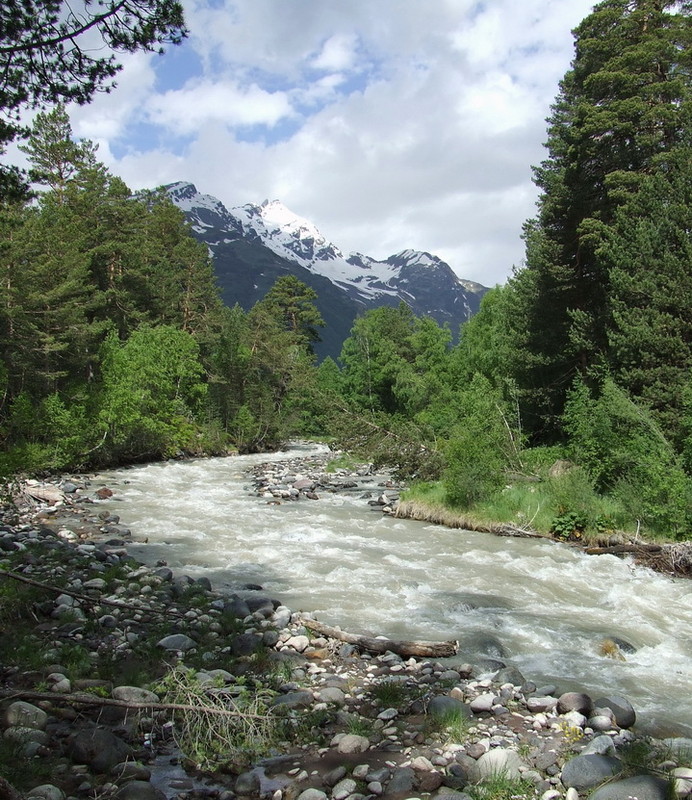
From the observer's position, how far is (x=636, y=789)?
4039 mm

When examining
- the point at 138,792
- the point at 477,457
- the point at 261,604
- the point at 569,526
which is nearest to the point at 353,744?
the point at 138,792

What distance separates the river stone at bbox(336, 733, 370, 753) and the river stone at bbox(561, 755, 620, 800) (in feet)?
5.10

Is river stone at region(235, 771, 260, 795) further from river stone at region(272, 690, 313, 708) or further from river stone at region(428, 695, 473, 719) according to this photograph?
river stone at region(428, 695, 473, 719)

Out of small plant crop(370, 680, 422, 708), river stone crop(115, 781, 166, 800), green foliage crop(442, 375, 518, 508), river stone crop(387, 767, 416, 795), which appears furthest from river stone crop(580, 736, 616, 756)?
green foliage crop(442, 375, 518, 508)

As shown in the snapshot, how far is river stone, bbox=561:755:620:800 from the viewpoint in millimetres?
4328

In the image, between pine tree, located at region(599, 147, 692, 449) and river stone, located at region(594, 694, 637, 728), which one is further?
pine tree, located at region(599, 147, 692, 449)

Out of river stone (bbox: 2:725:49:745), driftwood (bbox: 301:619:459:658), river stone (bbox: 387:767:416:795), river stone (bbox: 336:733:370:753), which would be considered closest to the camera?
river stone (bbox: 387:767:416:795)

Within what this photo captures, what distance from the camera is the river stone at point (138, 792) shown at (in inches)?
158

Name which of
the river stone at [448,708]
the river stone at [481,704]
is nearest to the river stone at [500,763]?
the river stone at [448,708]

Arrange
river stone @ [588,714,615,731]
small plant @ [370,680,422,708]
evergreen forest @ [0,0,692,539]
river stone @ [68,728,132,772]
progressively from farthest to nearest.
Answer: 1. evergreen forest @ [0,0,692,539]
2. small plant @ [370,680,422,708]
3. river stone @ [588,714,615,731]
4. river stone @ [68,728,132,772]

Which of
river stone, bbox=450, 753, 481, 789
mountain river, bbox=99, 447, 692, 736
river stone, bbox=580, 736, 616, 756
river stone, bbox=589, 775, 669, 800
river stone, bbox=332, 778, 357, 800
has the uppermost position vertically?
river stone, bbox=589, 775, 669, 800

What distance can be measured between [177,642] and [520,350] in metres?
20.3

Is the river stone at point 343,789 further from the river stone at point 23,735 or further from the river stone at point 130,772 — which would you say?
the river stone at point 23,735

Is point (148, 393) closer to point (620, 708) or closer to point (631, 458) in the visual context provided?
point (631, 458)
